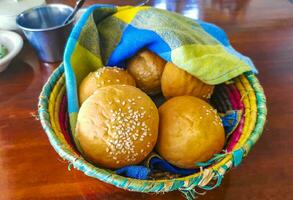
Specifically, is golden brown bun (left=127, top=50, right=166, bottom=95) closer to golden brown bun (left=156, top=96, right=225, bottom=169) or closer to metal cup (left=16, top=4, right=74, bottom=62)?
golden brown bun (left=156, top=96, right=225, bottom=169)

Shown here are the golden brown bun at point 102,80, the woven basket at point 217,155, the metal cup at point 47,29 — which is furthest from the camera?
the metal cup at point 47,29

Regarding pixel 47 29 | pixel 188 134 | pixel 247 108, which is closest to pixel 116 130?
pixel 188 134

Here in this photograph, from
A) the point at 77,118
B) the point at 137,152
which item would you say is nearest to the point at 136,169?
the point at 137,152

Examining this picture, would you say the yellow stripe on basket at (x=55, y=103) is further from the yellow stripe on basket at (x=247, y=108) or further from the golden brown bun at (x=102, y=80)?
the yellow stripe on basket at (x=247, y=108)

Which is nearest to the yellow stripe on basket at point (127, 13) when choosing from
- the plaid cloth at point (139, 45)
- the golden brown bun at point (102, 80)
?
the plaid cloth at point (139, 45)

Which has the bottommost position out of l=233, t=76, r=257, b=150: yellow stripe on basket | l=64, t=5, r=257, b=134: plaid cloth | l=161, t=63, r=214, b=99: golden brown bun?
l=233, t=76, r=257, b=150: yellow stripe on basket

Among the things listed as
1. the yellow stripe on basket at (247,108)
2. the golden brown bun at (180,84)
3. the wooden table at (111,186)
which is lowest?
the wooden table at (111,186)

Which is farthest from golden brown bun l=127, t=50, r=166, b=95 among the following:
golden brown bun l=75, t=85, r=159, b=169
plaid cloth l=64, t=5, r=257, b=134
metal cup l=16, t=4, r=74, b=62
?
metal cup l=16, t=4, r=74, b=62
